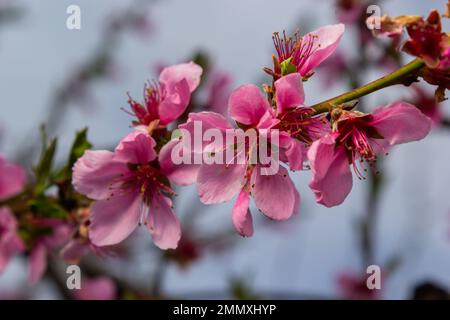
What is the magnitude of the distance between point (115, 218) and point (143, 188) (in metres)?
0.11

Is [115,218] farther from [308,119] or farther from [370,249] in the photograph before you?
[370,249]

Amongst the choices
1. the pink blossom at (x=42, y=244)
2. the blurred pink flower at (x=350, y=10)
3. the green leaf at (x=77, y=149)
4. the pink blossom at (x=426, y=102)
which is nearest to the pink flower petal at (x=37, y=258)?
the pink blossom at (x=42, y=244)

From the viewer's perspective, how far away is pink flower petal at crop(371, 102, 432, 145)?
1277 millimetres

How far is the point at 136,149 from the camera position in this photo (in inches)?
58.0

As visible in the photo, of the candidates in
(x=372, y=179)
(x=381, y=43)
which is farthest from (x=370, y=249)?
(x=381, y=43)

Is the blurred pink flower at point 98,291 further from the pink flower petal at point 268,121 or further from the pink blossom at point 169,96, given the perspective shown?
the pink flower petal at point 268,121

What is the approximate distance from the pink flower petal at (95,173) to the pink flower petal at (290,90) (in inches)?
20.5

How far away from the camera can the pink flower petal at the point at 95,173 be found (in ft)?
4.95

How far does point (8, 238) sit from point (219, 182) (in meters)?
0.95

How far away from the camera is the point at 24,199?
195 cm

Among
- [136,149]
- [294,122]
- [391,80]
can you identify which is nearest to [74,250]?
[136,149]

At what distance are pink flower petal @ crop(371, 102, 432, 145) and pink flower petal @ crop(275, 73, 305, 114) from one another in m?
0.21

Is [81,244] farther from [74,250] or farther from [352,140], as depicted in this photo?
[352,140]
